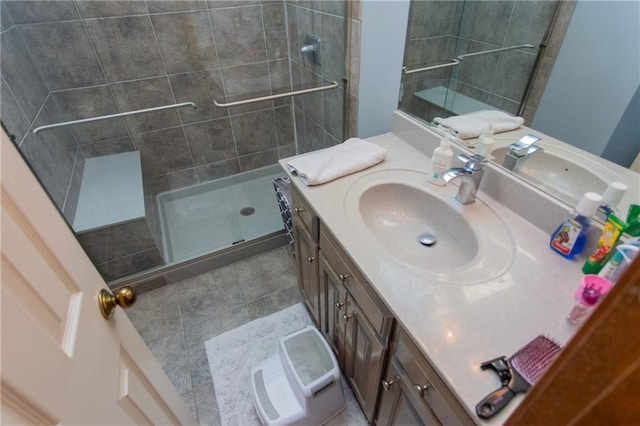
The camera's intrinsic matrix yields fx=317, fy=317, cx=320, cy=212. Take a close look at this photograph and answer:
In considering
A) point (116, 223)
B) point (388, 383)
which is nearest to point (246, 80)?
point (116, 223)

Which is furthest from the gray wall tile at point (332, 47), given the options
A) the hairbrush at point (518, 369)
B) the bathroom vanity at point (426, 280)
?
the hairbrush at point (518, 369)

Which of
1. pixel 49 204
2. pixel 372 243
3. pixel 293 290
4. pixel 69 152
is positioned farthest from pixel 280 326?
pixel 69 152

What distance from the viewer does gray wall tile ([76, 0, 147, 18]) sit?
1728 mm

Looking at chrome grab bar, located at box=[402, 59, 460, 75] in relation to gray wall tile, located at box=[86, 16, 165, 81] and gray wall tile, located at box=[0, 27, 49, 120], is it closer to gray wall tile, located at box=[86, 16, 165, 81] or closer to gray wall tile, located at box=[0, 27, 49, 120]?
gray wall tile, located at box=[86, 16, 165, 81]

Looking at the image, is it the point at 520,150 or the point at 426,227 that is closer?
the point at 520,150

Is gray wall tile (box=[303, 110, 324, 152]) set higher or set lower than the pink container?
lower

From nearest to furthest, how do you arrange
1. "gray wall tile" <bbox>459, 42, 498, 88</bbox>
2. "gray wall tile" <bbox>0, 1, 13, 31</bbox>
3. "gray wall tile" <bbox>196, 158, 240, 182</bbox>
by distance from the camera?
"gray wall tile" <bbox>459, 42, 498, 88</bbox> → "gray wall tile" <bbox>0, 1, 13, 31</bbox> → "gray wall tile" <bbox>196, 158, 240, 182</bbox>

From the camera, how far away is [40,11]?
1667mm

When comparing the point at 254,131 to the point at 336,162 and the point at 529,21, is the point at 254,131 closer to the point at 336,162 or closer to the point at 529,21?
the point at 336,162

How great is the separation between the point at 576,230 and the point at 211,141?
7.41 feet

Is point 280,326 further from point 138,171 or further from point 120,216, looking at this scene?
point 138,171

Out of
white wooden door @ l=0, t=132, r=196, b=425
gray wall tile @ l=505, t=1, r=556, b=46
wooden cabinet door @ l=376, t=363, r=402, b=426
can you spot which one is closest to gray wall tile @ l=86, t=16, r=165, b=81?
white wooden door @ l=0, t=132, r=196, b=425

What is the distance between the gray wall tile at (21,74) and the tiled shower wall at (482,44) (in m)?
1.80

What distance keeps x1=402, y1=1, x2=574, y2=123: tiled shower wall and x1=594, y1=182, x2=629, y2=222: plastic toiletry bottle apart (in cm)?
32
